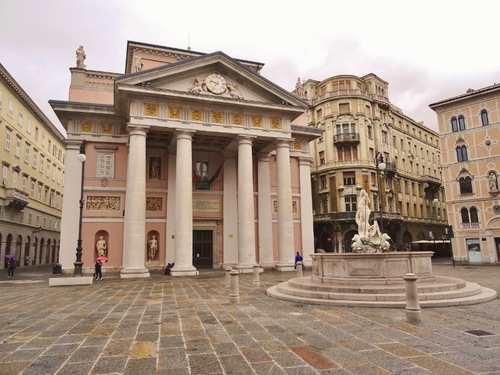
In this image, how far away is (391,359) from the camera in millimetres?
5164

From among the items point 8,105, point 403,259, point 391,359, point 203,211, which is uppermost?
point 8,105

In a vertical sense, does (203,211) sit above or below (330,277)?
above

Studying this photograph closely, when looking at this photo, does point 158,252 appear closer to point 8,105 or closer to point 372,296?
point 372,296

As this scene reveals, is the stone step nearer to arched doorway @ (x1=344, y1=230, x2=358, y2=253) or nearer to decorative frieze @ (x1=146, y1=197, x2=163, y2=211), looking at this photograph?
decorative frieze @ (x1=146, y1=197, x2=163, y2=211)

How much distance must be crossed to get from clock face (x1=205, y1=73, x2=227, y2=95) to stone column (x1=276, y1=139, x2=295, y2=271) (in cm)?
523

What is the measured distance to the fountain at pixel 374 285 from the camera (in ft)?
30.9

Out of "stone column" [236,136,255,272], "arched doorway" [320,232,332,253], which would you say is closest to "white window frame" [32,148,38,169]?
"stone column" [236,136,255,272]

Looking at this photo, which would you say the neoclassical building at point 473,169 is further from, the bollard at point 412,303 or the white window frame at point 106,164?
the white window frame at point 106,164

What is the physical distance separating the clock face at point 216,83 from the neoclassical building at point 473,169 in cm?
2386

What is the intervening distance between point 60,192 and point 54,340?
49.6 m

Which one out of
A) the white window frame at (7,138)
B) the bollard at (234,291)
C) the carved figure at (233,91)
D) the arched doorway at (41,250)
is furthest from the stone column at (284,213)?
the arched doorway at (41,250)

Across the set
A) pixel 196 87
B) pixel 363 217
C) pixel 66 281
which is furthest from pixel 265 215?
pixel 66 281

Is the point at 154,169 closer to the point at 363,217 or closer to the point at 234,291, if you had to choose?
the point at 363,217

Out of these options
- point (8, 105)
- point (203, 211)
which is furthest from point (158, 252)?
point (8, 105)
